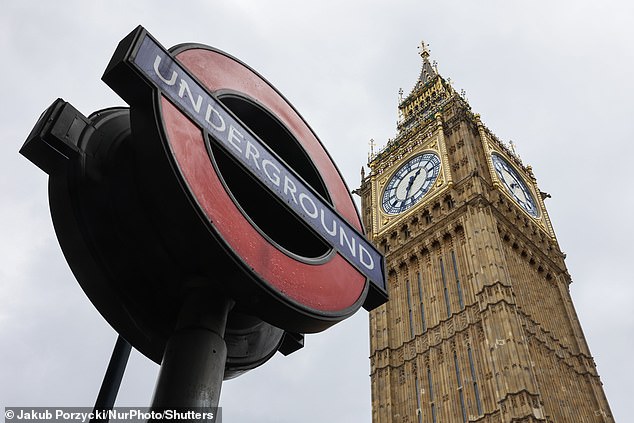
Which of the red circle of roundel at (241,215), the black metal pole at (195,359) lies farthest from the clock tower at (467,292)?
the black metal pole at (195,359)

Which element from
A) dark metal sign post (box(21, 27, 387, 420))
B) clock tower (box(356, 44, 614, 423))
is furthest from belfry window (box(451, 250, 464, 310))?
dark metal sign post (box(21, 27, 387, 420))

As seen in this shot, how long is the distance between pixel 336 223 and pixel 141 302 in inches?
66.9

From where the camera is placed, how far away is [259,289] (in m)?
3.99

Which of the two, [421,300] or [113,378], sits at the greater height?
[421,300]

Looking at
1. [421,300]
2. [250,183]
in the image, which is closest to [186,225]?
[250,183]

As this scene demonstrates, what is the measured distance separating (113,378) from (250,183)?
230 cm

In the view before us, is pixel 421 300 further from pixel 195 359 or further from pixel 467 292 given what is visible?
pixel 195 359

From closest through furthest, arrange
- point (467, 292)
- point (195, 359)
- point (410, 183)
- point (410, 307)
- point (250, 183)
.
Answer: point (195, 359) < point (250, 183) < point (467, 292) < point (410, 307) < point (410, 183)

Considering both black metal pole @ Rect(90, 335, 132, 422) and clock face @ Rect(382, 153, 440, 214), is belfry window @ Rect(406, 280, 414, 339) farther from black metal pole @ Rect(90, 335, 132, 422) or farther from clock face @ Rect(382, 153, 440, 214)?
black metal pole @ Rect(90, 335, 132, 422)

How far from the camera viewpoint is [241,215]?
416 centimetres

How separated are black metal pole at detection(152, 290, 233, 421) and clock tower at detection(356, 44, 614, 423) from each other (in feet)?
72.6

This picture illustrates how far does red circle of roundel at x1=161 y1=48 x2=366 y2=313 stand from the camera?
3.94m

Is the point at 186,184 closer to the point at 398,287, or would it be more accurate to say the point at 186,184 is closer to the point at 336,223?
the point at 336,223

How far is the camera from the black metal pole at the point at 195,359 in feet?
11.9
